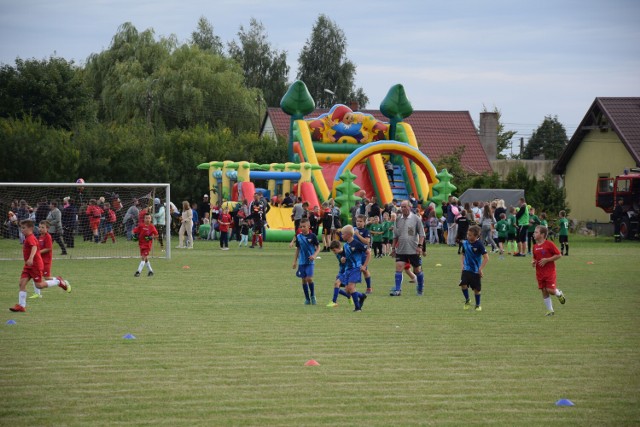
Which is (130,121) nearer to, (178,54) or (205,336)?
(178,54)

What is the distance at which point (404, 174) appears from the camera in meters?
41.7

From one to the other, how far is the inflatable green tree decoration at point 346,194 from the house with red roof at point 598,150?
19.0 meters

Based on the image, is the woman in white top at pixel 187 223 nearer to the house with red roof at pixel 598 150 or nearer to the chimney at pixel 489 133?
the house with red roof at pixel 598 150

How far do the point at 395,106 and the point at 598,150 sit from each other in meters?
15.2

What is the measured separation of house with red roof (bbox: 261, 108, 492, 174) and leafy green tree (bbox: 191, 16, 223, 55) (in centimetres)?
1092

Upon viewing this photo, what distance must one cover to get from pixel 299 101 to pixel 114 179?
31.0ft

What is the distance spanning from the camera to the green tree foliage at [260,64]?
77062mm

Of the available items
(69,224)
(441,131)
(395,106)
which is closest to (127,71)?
(441,131)

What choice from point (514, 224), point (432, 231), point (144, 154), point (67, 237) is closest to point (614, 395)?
point (514, 224)

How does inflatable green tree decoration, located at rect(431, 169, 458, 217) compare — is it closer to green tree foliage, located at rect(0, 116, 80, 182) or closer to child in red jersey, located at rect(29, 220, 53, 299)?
green tree foliage, located at rect(0, 116, 80, 182)

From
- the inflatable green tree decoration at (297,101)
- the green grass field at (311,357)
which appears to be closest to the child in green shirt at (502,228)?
the green grass field at (311,357)

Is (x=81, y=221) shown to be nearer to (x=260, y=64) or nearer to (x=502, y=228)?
(x=502, y=228)

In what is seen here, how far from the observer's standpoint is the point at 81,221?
111ft

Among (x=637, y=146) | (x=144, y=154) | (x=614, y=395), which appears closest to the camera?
(x=614, y=395)
